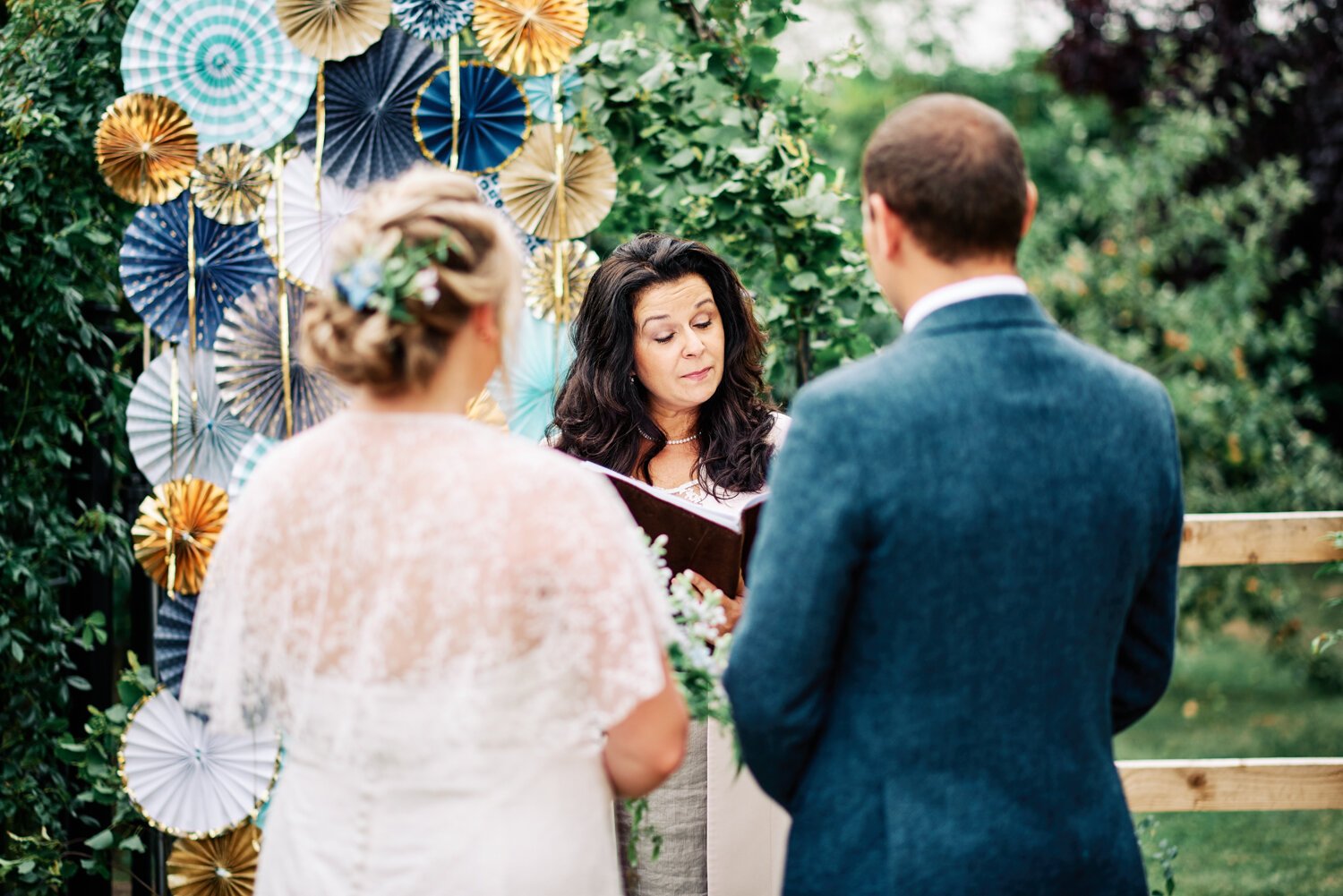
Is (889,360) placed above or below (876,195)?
below

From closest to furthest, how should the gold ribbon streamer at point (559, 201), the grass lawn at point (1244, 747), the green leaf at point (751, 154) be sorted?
the gold ribbon streamer at point (559, 201) < the green leaf at point (751, 154) < the grass lawn at point (1244, 747)

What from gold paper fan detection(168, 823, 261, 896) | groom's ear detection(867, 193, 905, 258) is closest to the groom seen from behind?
groom's ear detection(867, 193, 905, 258)

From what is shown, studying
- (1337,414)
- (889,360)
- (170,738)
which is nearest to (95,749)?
(170,738)

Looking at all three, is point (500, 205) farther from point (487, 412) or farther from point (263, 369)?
point (263, 369)

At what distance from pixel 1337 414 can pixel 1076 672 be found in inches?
340

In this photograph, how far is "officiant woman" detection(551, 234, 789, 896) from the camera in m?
2.78

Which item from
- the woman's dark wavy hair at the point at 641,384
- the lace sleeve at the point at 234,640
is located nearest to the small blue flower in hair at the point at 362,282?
the lace sleeve at the point at 234,640

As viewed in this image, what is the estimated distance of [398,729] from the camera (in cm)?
166

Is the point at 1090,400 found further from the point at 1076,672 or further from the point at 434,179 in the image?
the point at 434,179

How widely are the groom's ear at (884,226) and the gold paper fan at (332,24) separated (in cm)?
184

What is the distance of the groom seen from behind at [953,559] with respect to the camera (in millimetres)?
1604

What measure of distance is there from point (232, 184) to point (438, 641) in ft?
6.22

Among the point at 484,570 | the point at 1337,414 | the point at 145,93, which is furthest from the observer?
the point at 1337,414

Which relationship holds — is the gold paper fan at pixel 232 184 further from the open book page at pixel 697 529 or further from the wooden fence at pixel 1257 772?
the wooden fence at pixel 1257 772
